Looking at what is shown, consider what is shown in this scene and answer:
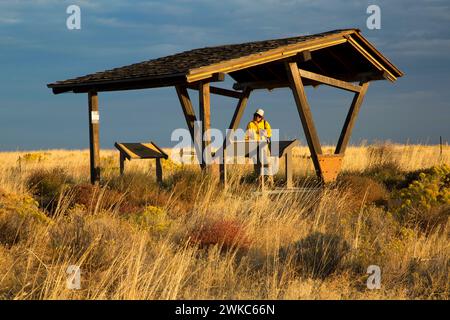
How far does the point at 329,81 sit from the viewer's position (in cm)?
1680

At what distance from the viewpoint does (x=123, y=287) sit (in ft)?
22.6

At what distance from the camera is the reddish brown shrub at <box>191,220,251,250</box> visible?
913 centimetres

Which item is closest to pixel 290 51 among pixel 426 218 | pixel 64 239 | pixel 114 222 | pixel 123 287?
pixel 426 218

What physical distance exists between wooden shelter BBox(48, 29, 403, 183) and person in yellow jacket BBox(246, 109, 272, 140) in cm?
113

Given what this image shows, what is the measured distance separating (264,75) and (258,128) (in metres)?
3.81

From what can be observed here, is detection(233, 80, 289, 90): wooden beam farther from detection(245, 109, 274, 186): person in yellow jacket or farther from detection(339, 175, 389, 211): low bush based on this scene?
detection(339, 175, 389, 211): low bush

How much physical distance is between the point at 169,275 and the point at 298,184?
1053 cm

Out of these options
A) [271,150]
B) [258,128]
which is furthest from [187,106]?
[271,150]

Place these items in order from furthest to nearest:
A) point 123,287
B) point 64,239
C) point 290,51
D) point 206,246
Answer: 1. point 290,51
2. point 206,246
3. point 64,239
4. point 123,287

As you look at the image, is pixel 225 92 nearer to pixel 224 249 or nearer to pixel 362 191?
pixel 362 191
